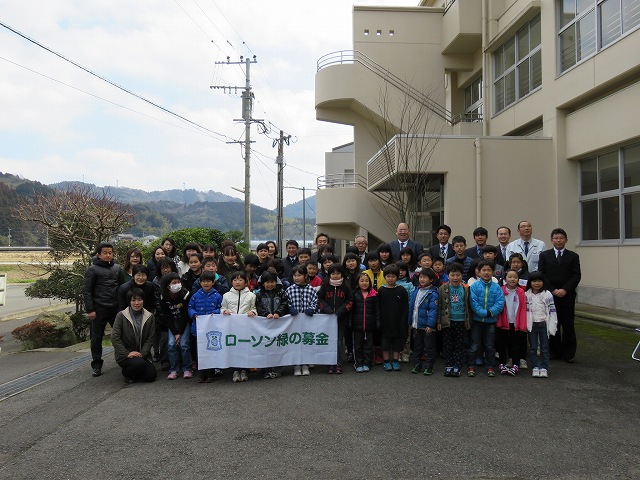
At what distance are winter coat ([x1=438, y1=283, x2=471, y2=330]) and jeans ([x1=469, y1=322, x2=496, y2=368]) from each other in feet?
0.52

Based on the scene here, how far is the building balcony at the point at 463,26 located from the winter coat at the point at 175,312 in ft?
47.3

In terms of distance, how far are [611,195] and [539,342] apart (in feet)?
23.4

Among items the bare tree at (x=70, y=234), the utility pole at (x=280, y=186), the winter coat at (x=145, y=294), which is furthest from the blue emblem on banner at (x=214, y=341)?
the utility pole at (x=280, y=186)

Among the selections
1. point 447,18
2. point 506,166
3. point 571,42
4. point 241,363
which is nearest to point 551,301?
point 241,363

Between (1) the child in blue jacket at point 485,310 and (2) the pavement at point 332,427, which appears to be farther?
(1) the child in blue jacket at point 485,310

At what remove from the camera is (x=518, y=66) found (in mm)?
15625

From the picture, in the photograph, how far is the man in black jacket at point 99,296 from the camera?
7.14 meters

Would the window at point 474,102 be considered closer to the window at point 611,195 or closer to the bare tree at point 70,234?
the window at point 611,195

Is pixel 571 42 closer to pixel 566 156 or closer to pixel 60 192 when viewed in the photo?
pixel 566 156

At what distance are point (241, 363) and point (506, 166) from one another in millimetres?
10308

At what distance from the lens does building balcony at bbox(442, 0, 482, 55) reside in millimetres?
16906

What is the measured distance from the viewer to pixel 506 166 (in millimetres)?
14055

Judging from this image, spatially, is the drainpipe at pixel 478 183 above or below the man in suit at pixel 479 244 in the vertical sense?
above

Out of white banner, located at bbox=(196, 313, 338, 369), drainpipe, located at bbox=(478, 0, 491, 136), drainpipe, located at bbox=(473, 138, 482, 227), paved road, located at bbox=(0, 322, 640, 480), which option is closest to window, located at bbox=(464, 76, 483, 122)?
drainpipe, located at bbox=(478, 0, 491, 136)
